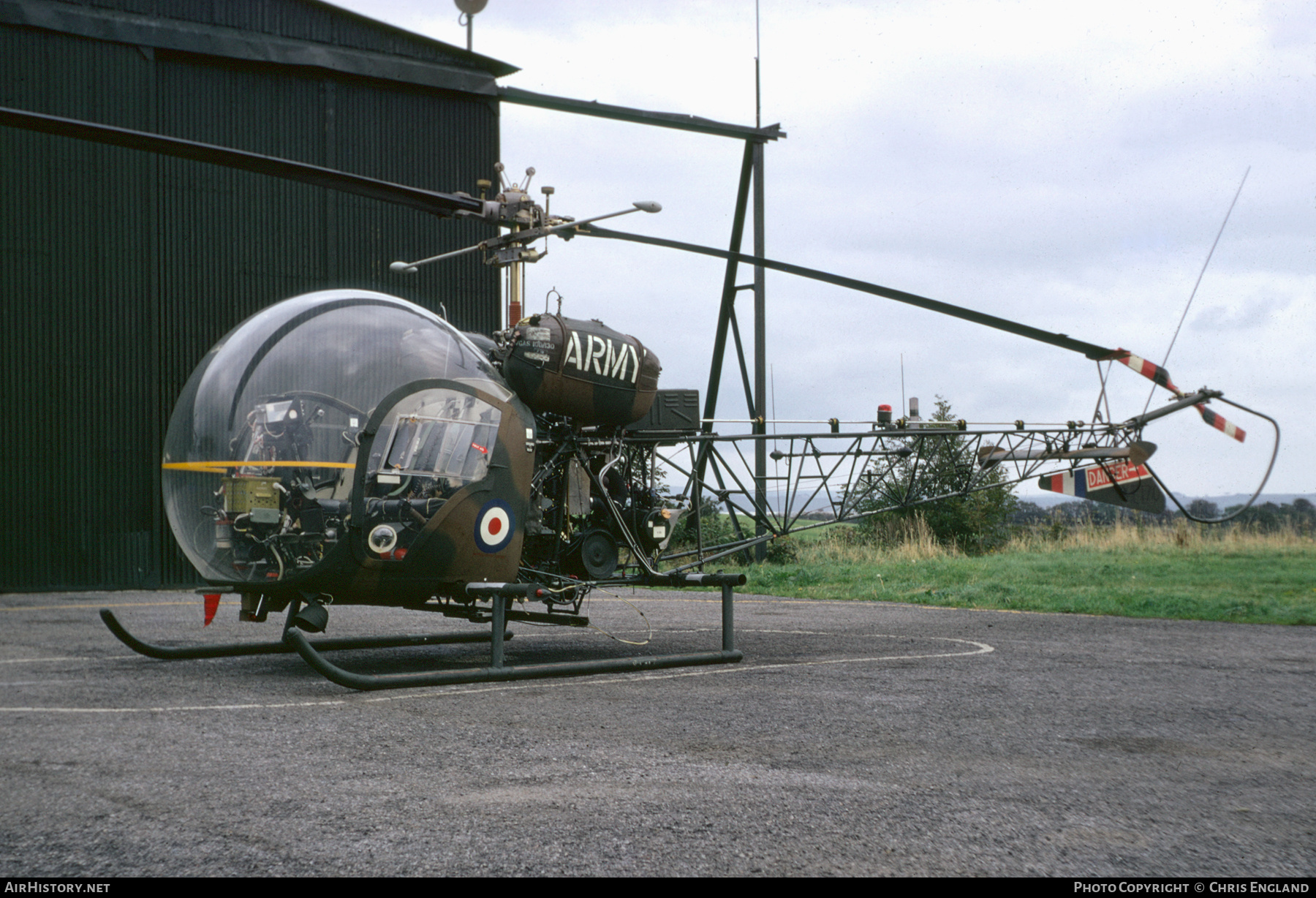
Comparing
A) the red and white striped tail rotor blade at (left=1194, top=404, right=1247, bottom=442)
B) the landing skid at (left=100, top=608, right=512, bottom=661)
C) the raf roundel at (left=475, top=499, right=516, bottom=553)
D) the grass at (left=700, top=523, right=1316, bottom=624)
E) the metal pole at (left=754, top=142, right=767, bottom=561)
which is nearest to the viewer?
the raf roundel at (left=475, top=499, right=516, bottom=553)

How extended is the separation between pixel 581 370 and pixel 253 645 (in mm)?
3435

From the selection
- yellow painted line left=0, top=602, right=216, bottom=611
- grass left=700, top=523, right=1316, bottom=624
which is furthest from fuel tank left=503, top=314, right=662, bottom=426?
yellow painted line left=0, top=602, right=216, bottom=611

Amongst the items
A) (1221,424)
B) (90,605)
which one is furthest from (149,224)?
(1221,424)

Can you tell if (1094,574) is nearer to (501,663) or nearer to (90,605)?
(501,663)

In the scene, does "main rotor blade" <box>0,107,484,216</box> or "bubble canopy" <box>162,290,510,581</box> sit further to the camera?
"bubble canopy" <box>162,290,510,581</box>

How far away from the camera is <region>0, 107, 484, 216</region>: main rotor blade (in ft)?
16.4

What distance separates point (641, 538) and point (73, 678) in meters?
4.34

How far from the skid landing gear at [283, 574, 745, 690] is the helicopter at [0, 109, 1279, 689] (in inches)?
0.8

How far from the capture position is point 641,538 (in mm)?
9148

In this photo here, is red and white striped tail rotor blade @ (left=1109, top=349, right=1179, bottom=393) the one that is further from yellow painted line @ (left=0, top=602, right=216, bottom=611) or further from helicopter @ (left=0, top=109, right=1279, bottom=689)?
yellow painted line @ (left=0, top=602, right=216, bottom=611)

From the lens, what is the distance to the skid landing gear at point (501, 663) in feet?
21.6

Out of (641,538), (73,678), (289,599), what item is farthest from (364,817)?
(641,538)

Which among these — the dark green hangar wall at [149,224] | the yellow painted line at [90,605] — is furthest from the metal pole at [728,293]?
the yellow painted line at [90,605]

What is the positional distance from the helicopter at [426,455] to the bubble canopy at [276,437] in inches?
0.5
